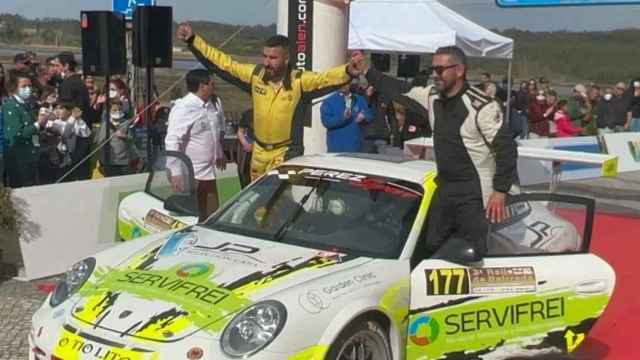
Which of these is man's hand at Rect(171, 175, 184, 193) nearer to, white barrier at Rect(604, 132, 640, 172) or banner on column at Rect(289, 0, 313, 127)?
banner on column at Rect(289, 0, 313, 127)

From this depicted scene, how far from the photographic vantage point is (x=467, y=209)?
18.8 feet

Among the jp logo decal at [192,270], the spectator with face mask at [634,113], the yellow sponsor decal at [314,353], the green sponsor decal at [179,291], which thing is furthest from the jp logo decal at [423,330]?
the spectator with face mask at [634,113]

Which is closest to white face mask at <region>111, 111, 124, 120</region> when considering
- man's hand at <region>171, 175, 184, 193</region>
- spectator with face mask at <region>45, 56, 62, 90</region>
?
spectator with face mask at <region>45, 56, 62, 90</region>

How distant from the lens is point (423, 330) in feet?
17.0

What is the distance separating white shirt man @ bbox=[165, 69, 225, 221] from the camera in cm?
833

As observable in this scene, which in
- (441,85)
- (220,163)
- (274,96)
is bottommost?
(220,163)

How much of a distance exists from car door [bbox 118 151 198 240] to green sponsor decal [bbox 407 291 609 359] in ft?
7.67

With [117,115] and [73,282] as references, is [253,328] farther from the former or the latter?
[117,115]

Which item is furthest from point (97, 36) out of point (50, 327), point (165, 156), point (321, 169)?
point (50, 327)

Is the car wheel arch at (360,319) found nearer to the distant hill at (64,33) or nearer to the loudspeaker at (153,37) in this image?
the distant hill at (64,33)

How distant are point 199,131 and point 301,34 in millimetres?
1497

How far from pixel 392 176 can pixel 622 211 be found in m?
9.22

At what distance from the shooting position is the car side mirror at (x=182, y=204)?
273 inches

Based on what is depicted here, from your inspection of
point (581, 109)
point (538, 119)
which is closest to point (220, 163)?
point (538, 119)
